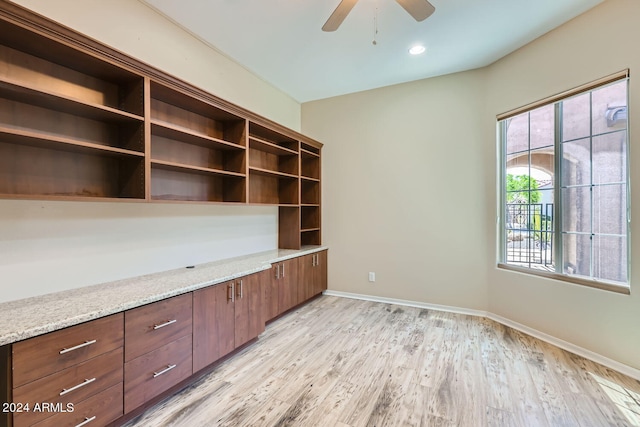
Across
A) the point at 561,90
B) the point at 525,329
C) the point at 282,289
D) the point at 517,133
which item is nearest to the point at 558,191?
Answer: the point at 517,133

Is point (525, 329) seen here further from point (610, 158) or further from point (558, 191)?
point (610, 158)

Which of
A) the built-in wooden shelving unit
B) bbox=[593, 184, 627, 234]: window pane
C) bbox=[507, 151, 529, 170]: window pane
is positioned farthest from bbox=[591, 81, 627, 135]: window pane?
the built-in wooden shelving unit

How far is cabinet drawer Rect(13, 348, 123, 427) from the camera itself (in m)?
1.34

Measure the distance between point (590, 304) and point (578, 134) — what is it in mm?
1595

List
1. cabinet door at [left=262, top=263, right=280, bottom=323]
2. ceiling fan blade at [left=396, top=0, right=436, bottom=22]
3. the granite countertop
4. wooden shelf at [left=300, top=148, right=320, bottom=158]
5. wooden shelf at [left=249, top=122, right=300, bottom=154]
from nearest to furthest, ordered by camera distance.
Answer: the granite countertop
ceiling fan blade at [left=396, top=0, right=436, bottom=22]
cabinet door at [left=262, top=263, right=280, bottom=323]
wooden shelf at [left=249, top=122, right=300, bottom=154]
wooden shelf at [left=300, top=148, right=320, bottom=158]

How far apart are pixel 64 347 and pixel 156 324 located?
0.50 meters

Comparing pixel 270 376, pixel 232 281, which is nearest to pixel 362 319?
pixel 270 376

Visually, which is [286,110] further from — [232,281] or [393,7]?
[232,281]

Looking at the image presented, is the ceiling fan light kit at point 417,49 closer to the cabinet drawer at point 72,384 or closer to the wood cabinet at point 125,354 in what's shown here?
the wood cabinet at point 125,354

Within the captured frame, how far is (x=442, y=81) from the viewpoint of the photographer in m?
3.74

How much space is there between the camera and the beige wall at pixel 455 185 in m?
2.45

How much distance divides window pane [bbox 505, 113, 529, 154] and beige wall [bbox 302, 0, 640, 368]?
17cm

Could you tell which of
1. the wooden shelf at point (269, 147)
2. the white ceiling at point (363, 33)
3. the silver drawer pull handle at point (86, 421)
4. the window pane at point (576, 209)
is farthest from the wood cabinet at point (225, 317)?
the window pane at point (576, 209)

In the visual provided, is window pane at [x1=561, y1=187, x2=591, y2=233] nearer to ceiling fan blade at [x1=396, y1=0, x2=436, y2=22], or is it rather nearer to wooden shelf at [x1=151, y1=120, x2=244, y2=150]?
ceiling fan blade at [x1=396, y1=0, x2=436, y2=22]
